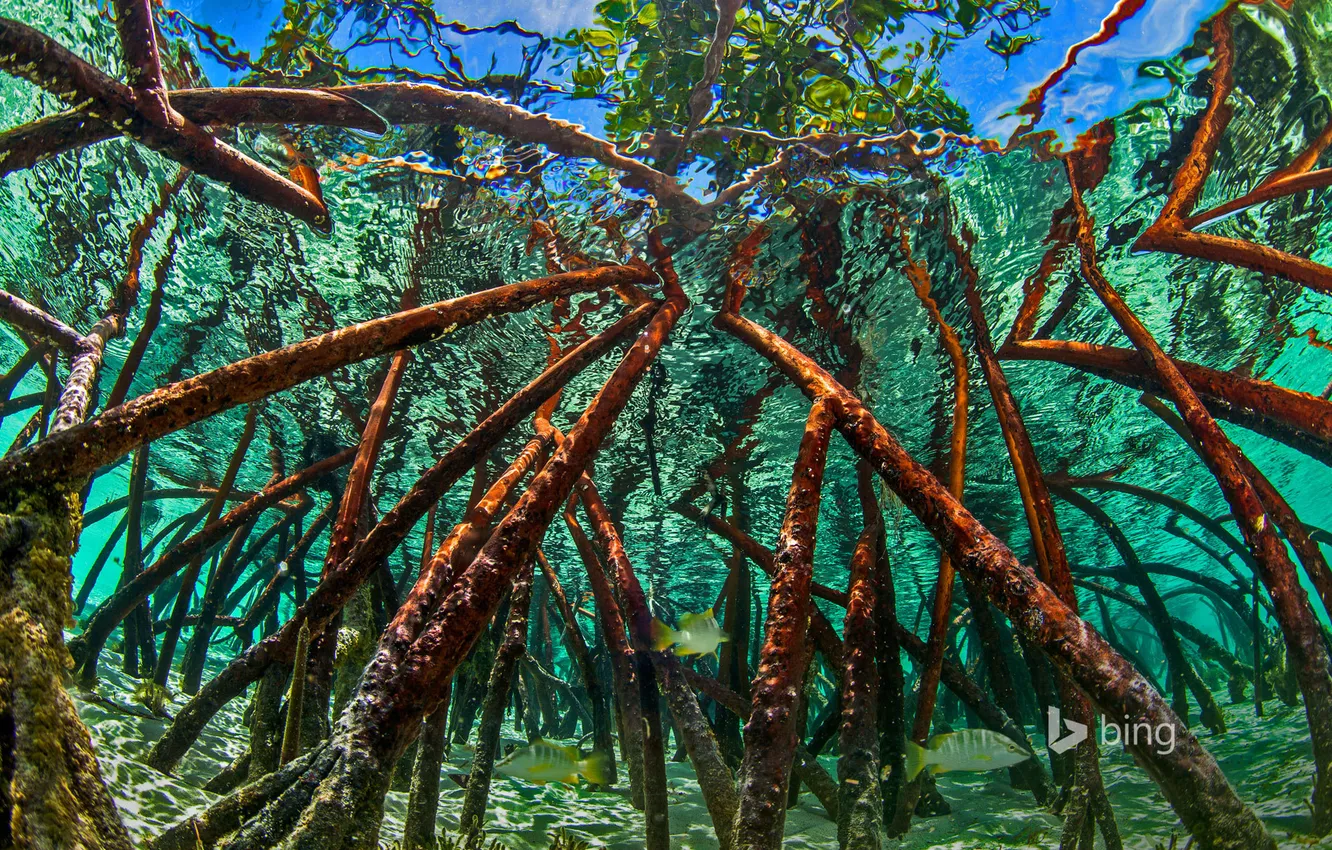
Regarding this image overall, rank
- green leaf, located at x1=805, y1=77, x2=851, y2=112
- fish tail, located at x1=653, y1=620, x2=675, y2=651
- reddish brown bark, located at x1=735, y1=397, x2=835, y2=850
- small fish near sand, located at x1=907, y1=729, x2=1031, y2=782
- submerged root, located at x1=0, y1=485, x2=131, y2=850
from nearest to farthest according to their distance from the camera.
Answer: submerged root, located at x1=0, y1=485, x2=131, y2=850 → reddish brown bark, located at x1=735, y1=397, x2=835, y2=850 → small fish near sand, located at x1=907, y1=729, x2=1031, y2=782 → fish tail, located at x1=653, y1=620, x2=675, y2=651 → green leaf, located at x1=805, y1=77, x2=851, y2=112

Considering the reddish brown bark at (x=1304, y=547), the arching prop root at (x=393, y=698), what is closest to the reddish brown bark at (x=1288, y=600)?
the reddish brown bark at (x=1304, y=547)

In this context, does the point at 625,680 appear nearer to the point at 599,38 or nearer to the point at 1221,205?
the point at 599,38

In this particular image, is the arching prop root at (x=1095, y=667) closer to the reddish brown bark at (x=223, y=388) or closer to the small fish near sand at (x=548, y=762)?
the reddish brown bark at (x=223, y=388)

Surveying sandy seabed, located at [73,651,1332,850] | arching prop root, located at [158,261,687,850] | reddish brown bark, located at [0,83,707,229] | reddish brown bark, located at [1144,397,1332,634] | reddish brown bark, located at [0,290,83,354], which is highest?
reddish brown bark, located at [0,83,707,229]

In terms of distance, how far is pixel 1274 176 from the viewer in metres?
5.84

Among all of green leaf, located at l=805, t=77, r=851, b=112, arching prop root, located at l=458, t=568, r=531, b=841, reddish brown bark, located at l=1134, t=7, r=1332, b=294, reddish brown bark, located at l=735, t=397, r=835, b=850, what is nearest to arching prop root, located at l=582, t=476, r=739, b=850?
reddish brown bark, located at l=735, t=397, r=835, b=850

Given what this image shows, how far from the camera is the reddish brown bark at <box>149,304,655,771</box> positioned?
10.3 ft

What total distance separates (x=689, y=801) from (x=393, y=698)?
5.10 meters

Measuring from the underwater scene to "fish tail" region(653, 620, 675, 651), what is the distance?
0.03m

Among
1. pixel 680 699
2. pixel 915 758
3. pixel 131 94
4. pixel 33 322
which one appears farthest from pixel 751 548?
pixel 33 322

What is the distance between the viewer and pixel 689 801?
5.93 meters

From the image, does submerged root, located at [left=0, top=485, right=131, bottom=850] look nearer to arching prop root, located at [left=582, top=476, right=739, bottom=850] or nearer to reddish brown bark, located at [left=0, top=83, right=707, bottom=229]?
arching prop root, located at [left=582, top=476, right=739, bottom=850]

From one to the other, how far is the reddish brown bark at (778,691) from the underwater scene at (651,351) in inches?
0.7

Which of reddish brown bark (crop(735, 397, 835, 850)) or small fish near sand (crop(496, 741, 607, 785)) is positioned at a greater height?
reddish brown bark (crop(735, 397, 835, 850))
